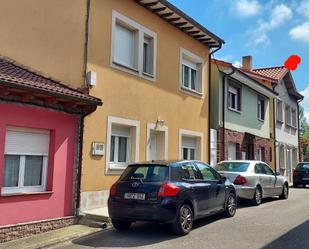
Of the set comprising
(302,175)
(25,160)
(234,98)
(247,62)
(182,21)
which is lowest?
(302,175)

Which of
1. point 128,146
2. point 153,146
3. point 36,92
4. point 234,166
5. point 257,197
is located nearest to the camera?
point 36,92

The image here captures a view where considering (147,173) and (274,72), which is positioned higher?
(274,72)

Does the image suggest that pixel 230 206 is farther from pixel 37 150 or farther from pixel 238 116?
pixel 238 116

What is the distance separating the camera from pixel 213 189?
9688 mm

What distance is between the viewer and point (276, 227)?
30.0 feet

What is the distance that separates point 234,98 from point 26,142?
13.4 metres

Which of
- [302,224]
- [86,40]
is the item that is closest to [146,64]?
[86,40]

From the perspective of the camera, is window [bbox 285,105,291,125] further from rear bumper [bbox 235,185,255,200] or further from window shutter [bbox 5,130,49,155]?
window shutter [bbox 5,130,49,155]

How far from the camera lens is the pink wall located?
26.8ft

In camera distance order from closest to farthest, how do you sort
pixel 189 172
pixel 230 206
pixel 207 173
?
pixel 189 172, pixel 207 173, pixel 230 206

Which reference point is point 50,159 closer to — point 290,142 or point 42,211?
point 42,211

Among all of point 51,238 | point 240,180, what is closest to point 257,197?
point 240,180

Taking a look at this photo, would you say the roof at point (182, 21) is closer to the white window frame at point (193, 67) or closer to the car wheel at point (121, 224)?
the white window frame at point (193, 67)

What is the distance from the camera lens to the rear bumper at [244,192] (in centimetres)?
1245
